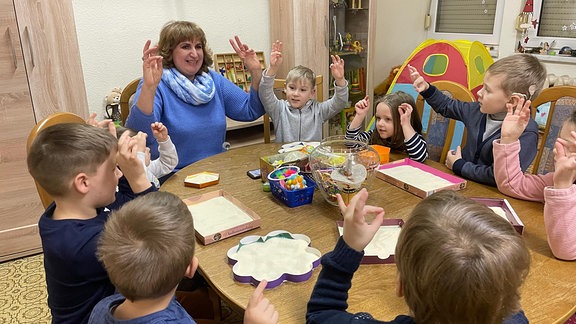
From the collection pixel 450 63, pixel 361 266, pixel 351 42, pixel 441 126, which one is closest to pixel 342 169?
pixel 361 266

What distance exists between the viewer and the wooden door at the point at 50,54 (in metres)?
2.31

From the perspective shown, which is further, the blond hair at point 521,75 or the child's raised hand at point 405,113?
the child's raised hand at point 405,113

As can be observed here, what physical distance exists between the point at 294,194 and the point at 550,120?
1284 millimetres

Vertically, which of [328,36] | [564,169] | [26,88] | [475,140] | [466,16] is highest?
[466,16]

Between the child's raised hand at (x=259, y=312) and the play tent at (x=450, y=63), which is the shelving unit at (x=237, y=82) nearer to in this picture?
the play tent at (x=450, y=63)

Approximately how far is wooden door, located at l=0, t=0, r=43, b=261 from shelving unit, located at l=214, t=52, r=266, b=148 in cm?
137

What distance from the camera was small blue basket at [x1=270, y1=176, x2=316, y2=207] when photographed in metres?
1.41

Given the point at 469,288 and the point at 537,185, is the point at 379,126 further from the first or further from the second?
the point at 469,288

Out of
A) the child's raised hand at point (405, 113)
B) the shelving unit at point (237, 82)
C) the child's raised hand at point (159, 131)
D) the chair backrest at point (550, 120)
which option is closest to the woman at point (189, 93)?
the child's raised hand at point (159, 131)

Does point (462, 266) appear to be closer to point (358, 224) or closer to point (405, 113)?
point (358, 224)

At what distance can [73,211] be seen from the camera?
112cm

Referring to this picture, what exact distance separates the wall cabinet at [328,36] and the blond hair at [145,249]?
2765 mm

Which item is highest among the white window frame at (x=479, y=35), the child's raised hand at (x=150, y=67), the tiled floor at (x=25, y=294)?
the white window frame at (x=479, y=35)

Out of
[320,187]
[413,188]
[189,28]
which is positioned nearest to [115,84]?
[189,28]
